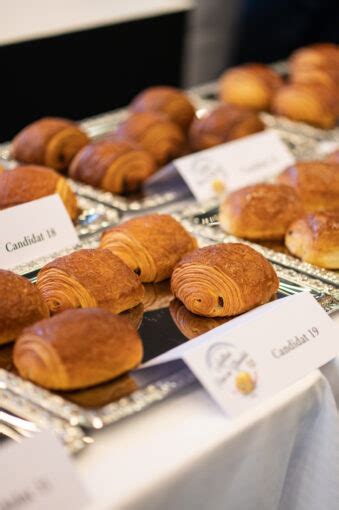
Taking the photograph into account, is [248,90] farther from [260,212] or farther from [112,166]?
[260,212]

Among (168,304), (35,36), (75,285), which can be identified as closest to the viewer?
(75,285)

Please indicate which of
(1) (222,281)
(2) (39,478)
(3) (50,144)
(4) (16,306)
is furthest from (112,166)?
(2) (39,478)

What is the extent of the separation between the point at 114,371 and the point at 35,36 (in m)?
1.91

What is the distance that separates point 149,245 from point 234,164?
665mm

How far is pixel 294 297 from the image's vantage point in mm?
1520

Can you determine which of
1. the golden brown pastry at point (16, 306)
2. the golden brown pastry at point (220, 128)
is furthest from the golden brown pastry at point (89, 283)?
the golden brown pastry at point (220, 128)

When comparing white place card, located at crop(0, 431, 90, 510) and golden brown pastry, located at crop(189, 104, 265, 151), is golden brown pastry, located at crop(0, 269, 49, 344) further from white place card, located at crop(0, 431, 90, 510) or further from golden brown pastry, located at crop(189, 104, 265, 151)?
golden brown pastry, located at crop(189, 104, 265, 151)

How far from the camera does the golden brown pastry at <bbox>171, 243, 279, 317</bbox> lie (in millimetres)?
1560

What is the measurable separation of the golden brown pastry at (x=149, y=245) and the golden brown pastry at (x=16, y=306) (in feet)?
1.02

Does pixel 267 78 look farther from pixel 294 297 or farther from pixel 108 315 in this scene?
Result: pixel 108 315

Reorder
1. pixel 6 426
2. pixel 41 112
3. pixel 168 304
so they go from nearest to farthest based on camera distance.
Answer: pixel 6 426, pixel 168 304, pixel 41 112

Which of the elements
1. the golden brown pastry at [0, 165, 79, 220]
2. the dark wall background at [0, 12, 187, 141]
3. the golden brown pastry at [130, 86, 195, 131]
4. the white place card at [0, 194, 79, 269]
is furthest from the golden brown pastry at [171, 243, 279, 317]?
the dark wall background at [0, 12, 187, 141]

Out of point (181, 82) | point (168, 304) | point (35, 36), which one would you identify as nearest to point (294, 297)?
point (168, 304)

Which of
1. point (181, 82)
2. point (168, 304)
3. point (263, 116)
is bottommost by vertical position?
point (181, 82)
